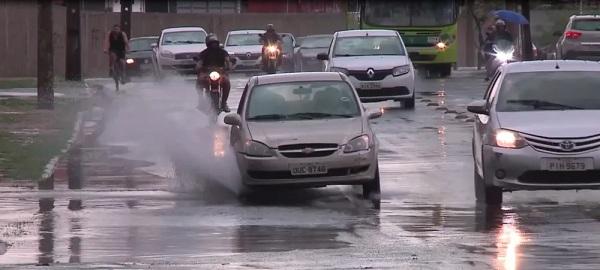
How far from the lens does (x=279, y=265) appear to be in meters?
11.3

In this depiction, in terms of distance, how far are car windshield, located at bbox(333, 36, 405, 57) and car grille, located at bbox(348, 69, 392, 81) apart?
3.68ft

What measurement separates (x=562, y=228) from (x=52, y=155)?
9.71 metres

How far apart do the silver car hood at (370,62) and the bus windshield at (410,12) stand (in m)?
12.8

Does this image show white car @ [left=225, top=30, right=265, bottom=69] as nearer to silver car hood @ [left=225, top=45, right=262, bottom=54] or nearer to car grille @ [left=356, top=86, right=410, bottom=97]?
silver car hood @ [left=225, top=45, right=262, bottom=54]

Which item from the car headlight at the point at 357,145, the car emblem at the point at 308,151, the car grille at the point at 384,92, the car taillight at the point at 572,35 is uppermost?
the car headlight at the point at 357,145

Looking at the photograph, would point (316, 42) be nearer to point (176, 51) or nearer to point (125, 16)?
point (176, 51)

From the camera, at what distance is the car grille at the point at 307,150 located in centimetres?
1584

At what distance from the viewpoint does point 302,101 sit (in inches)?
675

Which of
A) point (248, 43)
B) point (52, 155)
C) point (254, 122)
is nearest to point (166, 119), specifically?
point (52, 155)

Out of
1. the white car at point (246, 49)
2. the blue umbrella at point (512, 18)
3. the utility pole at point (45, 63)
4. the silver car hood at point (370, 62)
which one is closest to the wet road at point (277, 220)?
the silver car hood at point (370, 62)

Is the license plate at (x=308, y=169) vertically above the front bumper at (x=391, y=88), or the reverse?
the license plate at (x=308, y=169)

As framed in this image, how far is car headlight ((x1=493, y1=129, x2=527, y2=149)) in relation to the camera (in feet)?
48.3

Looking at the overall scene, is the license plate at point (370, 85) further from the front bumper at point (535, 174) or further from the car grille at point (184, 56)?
the car grille at point (184, 56)

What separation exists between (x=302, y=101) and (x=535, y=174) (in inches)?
136
